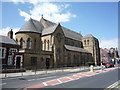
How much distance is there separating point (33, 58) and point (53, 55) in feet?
26.4

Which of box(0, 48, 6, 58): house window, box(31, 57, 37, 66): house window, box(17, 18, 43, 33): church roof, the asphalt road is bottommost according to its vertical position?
the asphalt road

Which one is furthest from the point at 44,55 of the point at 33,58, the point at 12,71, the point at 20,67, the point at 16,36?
the point at 16,36

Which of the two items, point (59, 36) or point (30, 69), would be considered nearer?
point (30, 69)

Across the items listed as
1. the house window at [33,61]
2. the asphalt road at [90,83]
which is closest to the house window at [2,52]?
the house window at [33,61]

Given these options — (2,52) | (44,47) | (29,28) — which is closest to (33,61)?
(2,52)

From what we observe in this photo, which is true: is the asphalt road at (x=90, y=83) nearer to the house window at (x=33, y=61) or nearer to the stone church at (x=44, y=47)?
the house window at (x=33, y=61)

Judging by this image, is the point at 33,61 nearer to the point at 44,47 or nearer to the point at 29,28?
the point at 44,47

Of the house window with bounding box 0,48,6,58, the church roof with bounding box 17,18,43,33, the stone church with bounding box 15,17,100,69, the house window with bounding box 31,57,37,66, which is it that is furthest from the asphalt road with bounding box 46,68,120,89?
the church roof with bounding box 17,18,43,33

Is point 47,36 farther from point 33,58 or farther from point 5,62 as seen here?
point 5,62

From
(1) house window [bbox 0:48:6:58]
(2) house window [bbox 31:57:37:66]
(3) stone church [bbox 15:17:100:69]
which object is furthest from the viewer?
(3) stone church [bbox 15:17:100:69]

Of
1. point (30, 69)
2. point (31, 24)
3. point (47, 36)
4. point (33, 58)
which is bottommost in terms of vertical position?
point (30, 69)

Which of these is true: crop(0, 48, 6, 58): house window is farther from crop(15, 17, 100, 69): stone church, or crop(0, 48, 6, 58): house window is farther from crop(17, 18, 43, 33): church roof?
crop(17, 18, 43, 33): church roof

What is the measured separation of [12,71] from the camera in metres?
26.2

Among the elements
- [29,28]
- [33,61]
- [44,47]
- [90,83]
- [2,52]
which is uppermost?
[29,28]
